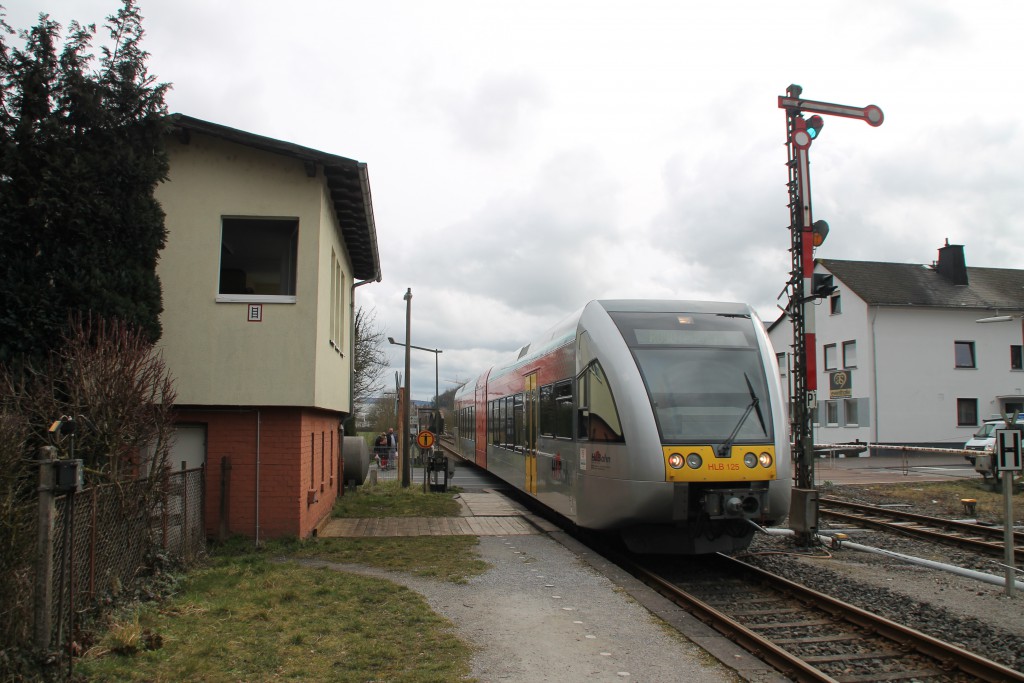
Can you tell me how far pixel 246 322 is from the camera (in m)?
11.6

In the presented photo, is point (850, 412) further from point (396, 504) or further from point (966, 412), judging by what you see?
point (396, 504)

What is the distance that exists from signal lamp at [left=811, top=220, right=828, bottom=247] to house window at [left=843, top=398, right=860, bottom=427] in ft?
100

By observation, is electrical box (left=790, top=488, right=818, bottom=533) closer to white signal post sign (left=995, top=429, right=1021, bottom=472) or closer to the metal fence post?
white signal post sign (left=995, top=429, right=1021, bottom=472)

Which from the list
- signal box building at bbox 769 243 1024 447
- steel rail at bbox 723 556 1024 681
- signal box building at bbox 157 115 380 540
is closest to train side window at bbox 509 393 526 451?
signal box building at bbox 157 115 380 540

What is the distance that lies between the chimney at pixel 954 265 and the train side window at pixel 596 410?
3952cm

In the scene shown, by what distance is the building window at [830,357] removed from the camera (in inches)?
1690

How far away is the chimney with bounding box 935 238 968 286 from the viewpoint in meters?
43.4

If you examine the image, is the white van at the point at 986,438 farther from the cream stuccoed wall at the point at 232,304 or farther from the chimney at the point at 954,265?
the cream stuccoed wall at the point at 232,304

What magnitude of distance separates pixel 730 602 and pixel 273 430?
6298 mm

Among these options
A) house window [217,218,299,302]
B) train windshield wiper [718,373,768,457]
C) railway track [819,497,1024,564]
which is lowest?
railway track [819,497,1024,564]

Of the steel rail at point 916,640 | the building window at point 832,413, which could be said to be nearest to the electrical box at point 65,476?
the steel rail at point 916,640

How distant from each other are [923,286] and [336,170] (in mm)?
37947

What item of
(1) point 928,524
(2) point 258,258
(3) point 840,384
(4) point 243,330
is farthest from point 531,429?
(3) point 840,384

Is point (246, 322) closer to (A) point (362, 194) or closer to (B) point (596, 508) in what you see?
(A) point (362, 194)
